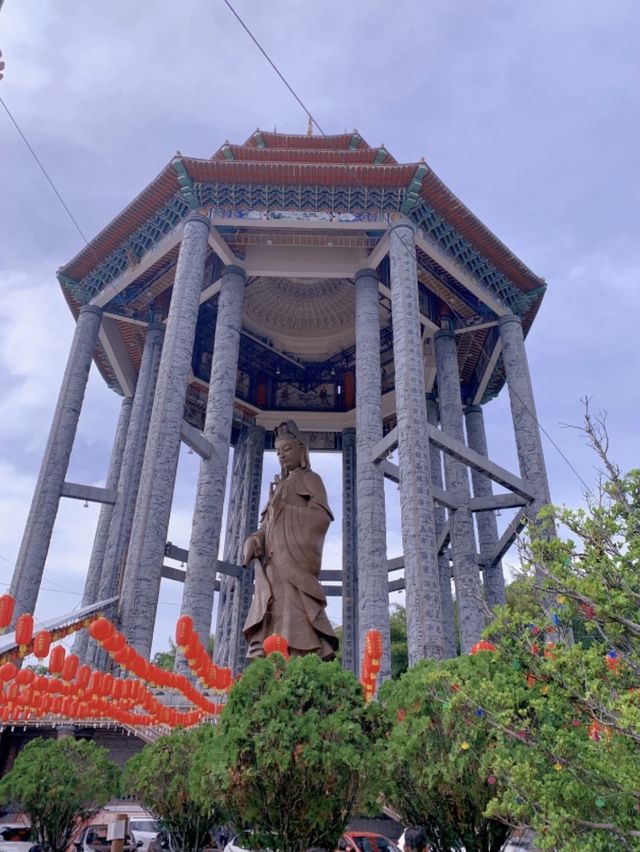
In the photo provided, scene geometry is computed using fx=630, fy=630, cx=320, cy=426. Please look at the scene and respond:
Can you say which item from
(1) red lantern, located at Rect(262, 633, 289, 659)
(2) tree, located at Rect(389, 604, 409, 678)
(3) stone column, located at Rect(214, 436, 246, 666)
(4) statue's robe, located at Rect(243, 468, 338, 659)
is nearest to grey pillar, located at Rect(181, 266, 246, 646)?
(4) statue's robe, located at Rect(243, 468, 338, 659)

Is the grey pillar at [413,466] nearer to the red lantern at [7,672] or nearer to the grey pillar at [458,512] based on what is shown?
the grey pillar at [458,512]

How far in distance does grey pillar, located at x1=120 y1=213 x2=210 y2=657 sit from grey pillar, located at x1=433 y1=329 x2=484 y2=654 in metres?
8.99

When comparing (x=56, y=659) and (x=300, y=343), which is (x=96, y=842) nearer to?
(x=56, y=659)

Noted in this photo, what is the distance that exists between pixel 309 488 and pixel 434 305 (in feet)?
55.9

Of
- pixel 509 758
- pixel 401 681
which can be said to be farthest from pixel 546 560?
pixel 401 681

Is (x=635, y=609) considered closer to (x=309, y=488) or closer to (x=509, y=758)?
(x=509, y=758)

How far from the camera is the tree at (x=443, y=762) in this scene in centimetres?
483

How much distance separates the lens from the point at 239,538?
87.5 ft

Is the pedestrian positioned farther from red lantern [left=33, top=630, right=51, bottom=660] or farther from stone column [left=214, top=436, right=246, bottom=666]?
stone column [left=214, top=436, right=246, bottom=666]

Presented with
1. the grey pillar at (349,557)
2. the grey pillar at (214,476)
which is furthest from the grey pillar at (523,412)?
the grey pillar at (214,476)

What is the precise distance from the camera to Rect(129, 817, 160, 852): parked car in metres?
12.3

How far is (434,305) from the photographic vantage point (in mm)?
24531

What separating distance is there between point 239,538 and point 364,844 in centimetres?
1795

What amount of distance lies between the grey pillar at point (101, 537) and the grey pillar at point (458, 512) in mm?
12285
